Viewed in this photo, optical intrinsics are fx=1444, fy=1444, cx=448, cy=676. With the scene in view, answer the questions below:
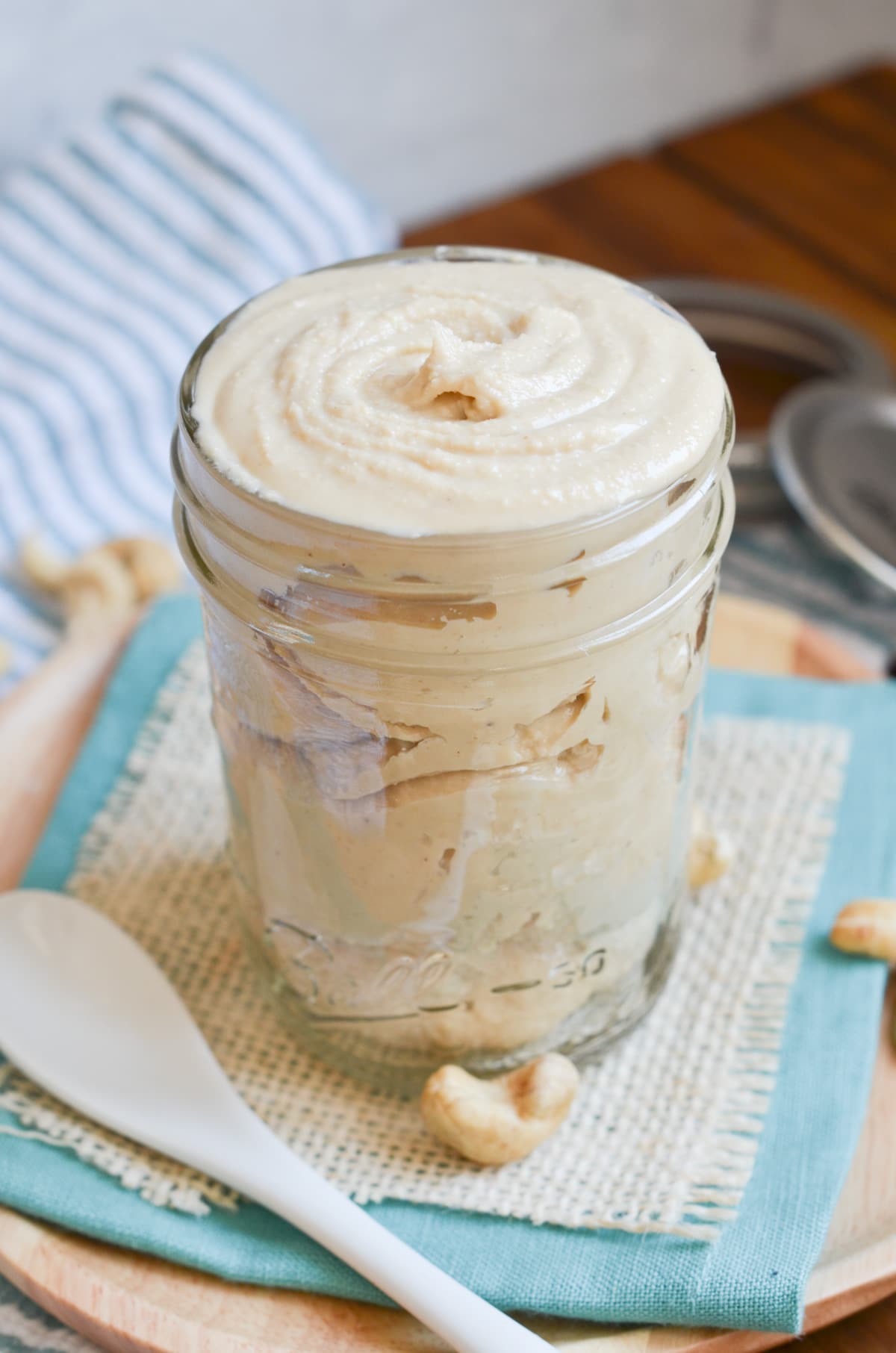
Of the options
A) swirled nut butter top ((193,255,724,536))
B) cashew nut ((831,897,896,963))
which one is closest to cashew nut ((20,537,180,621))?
swirled nut butter top ((193,255,724,536))

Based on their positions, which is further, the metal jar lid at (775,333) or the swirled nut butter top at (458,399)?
the metal jar lid at (775,333)

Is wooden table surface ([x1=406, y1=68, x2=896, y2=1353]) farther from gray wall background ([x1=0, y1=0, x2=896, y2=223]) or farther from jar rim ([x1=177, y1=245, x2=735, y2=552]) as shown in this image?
jar rim ([x1=177, y1=245, x2=735, y2=552])

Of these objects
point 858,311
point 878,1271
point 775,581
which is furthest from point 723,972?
point 858,311

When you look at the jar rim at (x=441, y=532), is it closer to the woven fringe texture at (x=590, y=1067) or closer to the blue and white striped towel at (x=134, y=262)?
the woven fringe texture at (x=590, y=1067)

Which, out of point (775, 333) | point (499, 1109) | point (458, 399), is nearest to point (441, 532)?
point (458, 399)

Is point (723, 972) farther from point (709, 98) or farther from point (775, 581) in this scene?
point (709, 98)

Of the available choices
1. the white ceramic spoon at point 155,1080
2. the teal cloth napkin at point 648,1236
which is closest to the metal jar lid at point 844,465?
the teal cloth napkin at point 648,1236

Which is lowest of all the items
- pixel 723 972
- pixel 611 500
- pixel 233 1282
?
pixel 723 972
